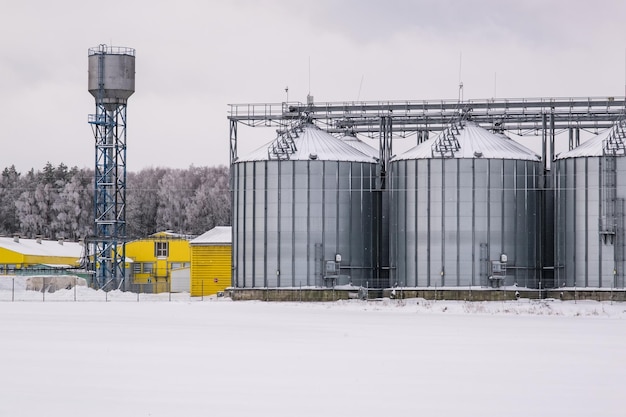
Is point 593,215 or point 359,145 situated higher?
point 359,145

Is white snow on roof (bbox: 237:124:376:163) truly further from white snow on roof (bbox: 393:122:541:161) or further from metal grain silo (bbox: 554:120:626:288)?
metal grain silo (bbox: 554:120:626:288)

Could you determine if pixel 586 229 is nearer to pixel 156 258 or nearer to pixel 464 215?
pixel 464 215

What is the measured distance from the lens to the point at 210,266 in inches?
4183

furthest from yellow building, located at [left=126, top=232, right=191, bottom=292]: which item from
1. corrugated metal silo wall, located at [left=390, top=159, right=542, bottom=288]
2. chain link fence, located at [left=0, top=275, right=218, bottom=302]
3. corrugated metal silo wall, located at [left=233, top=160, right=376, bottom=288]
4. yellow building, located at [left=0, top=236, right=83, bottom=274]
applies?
corrugated metal silo wall, located at [left=390, top=159, right=542, bottom=288]

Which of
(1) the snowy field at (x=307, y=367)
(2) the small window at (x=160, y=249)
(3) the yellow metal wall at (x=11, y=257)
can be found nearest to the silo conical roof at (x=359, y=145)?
(1) the snowy field at (x=307, y=367)

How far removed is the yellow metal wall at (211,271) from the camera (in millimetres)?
105750

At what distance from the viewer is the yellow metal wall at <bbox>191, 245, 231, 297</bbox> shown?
105750mm

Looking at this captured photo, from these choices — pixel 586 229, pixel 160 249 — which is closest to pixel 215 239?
pixel 160 249

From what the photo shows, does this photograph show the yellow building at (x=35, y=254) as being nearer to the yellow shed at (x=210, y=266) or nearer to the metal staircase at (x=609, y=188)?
the yellow shed at (x=210, y=266)

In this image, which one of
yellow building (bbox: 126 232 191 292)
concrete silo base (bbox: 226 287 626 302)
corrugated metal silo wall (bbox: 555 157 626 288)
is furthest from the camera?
yellow building (bbox: 126 232 191 292)

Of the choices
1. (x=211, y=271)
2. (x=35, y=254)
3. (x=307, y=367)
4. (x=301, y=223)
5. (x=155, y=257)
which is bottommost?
(x=307, y=367)

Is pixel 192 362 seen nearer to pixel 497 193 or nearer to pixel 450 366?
pixel 450 366

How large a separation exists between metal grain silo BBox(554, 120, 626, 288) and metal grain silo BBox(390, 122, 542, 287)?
217 centimetres

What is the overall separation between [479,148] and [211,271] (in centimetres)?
2985
